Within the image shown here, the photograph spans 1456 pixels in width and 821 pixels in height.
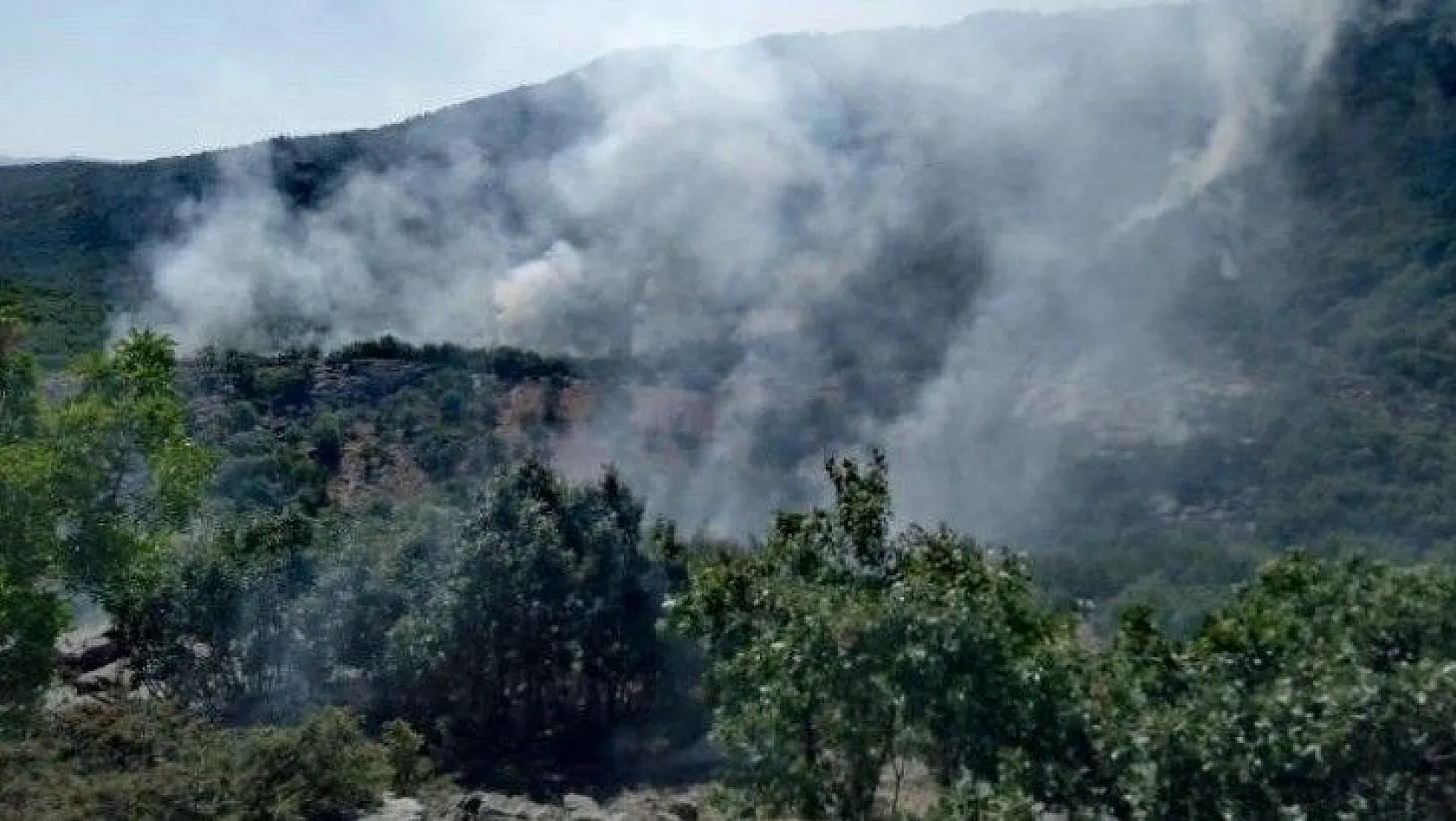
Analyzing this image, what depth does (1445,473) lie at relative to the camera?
3644 cm

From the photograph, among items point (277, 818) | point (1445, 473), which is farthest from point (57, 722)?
point (1445, 473)

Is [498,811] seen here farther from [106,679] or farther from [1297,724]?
[1297,724]

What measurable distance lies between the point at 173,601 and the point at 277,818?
25.0 feet

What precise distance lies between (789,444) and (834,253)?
13267 millimetres

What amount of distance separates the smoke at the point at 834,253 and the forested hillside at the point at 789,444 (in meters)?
0.21

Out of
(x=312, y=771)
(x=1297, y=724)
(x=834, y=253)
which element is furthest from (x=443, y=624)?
(x=834, y=253)

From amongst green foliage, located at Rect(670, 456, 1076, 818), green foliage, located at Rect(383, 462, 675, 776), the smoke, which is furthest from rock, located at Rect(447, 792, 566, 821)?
the smoke

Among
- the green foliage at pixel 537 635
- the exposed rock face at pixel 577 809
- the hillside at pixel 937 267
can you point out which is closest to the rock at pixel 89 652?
the green foliage at pixel 537 635

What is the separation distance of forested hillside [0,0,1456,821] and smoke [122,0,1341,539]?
0.68 ft

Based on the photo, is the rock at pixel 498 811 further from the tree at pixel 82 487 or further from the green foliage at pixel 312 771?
the tree at pixel 82 487

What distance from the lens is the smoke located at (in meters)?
43.4

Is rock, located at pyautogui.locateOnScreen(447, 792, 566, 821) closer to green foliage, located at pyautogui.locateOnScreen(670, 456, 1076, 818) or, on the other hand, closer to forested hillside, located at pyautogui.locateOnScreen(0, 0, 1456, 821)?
forested hillside, located at pyautogui.locateOnScreen(0, 0, 1456, 821)

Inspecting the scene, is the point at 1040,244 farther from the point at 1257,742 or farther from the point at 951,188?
the point at 1257,742

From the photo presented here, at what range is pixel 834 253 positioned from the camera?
54125mm
